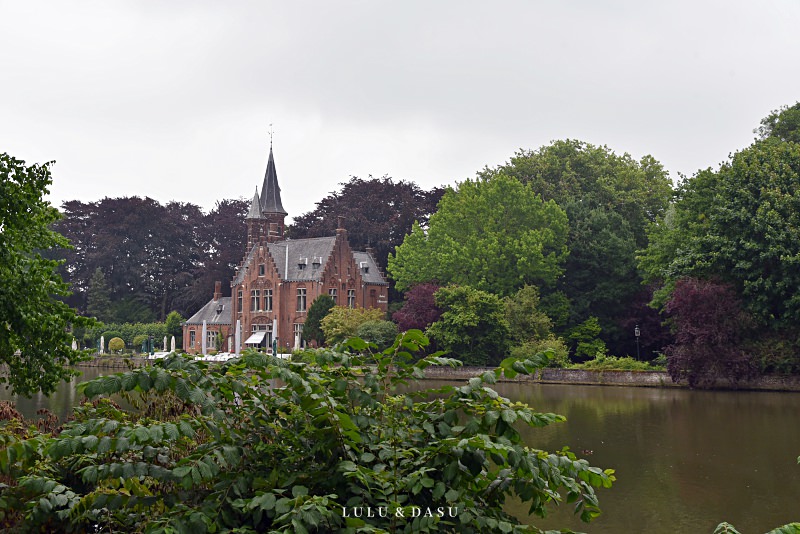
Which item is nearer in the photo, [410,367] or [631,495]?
[410,367]

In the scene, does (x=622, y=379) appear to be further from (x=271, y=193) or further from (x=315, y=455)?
(x=271, y=193)

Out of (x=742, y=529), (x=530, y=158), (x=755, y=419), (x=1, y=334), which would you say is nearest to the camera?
(x=742, y=529)

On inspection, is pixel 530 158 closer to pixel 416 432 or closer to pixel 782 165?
pixel 782 165

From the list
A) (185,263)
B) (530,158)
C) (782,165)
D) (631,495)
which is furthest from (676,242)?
(185,263)

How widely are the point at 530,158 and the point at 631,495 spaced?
53223 mm

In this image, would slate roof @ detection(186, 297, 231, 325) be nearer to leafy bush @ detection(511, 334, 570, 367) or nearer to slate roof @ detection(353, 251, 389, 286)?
slate roof @ detection(353, 251, 389, 286)

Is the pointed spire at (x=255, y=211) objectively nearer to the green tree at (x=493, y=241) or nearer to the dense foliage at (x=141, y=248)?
the dense foliage at (x=141, y=248)

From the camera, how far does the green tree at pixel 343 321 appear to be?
53188 mm

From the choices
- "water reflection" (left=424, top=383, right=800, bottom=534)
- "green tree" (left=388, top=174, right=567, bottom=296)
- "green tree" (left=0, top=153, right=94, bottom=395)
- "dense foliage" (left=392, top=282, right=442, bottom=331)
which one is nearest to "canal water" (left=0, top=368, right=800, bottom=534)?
"water reflection" (left=424, top=383, right=800, bottom=534)

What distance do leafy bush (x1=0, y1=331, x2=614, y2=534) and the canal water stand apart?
19.9 feet

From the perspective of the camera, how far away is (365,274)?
6669cm

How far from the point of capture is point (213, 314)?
235 ft

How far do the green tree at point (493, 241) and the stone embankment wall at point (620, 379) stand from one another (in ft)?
25.1

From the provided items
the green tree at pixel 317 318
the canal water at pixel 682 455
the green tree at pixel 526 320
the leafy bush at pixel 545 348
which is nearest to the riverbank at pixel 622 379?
the leafy bush at pixel 545 348
